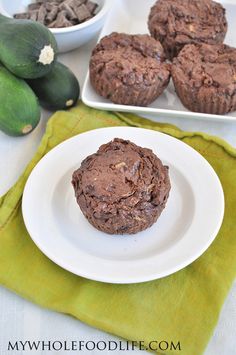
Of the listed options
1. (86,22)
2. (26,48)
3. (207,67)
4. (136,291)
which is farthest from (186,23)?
(136,291)

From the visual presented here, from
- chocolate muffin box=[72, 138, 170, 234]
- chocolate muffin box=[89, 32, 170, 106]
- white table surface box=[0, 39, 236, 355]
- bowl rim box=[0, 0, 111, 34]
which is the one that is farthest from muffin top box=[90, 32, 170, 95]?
white table surface box=[0, 39, 236, 355]

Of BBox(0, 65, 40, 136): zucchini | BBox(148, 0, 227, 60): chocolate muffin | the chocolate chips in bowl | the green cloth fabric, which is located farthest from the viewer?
the chocolate chips in bowl

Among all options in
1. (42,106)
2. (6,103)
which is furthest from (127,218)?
(42,106)

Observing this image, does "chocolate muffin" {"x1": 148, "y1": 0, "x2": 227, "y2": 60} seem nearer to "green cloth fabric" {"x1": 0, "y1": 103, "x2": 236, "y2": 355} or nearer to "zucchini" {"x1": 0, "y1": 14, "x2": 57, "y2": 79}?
"zucchini" {"x1": 0, "y1": 14, "x2": 57, "y2": 79}

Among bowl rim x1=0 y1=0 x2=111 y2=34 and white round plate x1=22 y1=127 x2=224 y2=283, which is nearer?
white round plate x1=22 y1=127 x2=224 y2=283

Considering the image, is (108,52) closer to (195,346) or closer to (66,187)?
(66,187)

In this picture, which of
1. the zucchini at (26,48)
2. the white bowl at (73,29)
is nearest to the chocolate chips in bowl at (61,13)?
the white bowl at (73,29)

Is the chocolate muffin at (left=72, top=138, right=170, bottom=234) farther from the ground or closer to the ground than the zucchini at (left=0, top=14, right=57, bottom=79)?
closer to the ground

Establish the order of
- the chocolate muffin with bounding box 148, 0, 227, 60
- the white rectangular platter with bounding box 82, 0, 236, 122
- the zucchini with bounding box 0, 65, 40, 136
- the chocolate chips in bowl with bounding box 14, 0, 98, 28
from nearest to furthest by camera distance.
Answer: the zucchini with bounding box 0, 65, 40, 136, the white rectangular platter with bounding box 82, 0, 236, 122, the chocolate muffin with bounding box 148, 0, 227, 60, the chocolate chips in bowl with bounding box 14, 0, 98, 28

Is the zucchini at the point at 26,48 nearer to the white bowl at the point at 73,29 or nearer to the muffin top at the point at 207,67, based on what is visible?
the white bowl at the point at 73,29
